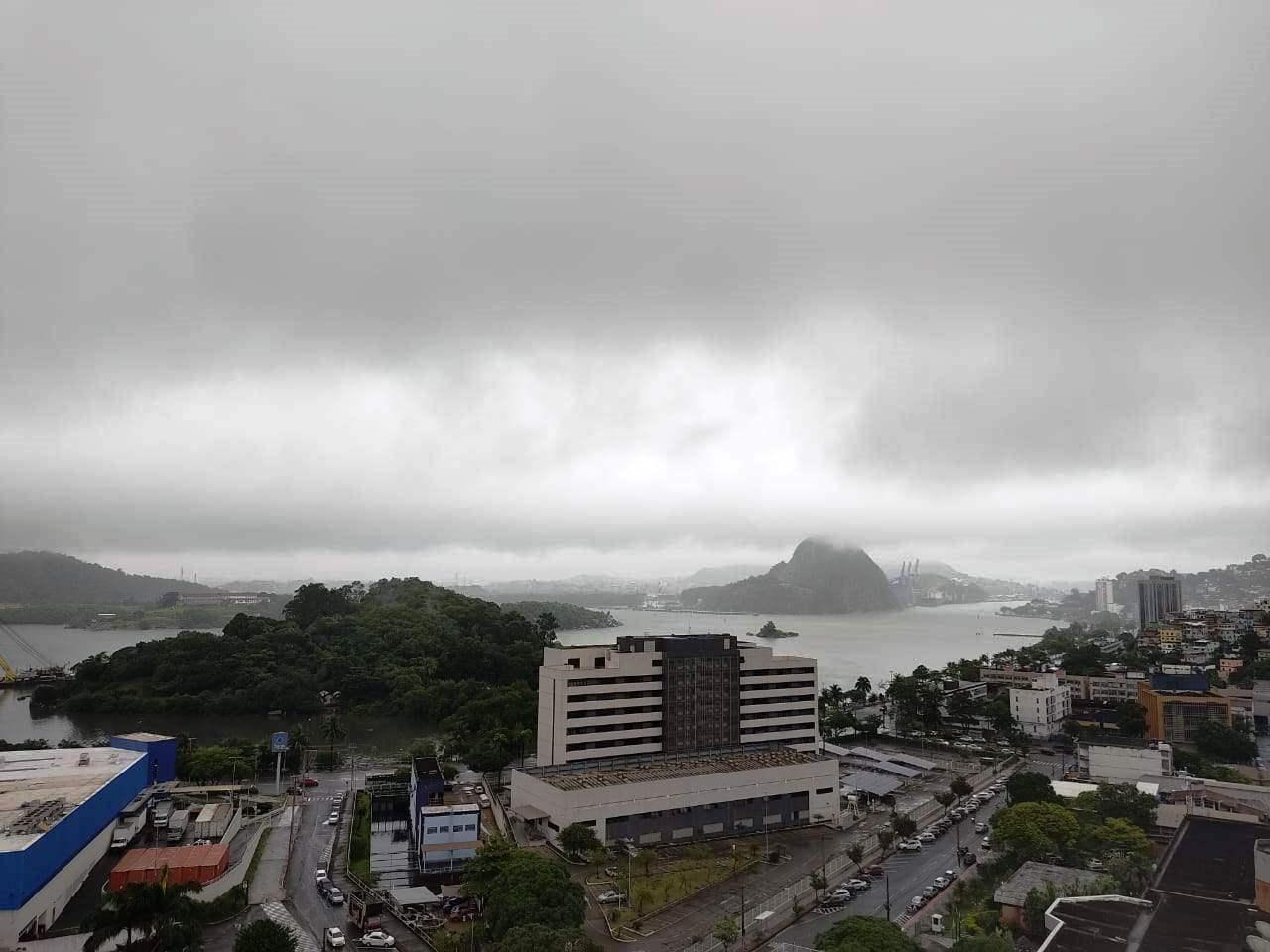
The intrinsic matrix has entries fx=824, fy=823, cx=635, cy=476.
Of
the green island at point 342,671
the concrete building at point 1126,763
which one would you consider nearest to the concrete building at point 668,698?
the concrete building at point 1126,763

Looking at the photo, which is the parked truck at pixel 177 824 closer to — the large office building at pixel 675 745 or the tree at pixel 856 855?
the large office building at pixel 675 745

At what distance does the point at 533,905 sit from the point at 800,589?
8398 centimetres

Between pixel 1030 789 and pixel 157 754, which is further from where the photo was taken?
pixel 157 754

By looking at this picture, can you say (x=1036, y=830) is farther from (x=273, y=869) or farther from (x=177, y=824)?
(x=177, y=824)

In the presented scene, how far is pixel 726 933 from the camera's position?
7918mm

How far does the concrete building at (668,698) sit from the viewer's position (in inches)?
532

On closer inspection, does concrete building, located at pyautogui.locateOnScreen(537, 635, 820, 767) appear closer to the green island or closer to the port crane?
the green island

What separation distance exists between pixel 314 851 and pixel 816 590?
81403 mm

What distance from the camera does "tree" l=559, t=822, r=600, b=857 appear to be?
1045 centimetres

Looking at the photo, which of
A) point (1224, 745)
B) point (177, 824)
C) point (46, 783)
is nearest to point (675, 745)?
point (177, 824)

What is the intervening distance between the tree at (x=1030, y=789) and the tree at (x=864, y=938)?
5902 millimetres

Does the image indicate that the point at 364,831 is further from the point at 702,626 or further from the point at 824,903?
the point at 702,626

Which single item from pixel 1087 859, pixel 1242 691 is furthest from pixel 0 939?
pixel 1242 691

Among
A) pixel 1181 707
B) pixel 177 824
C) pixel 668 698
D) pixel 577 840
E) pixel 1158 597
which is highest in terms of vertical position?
pixel 1158 597
